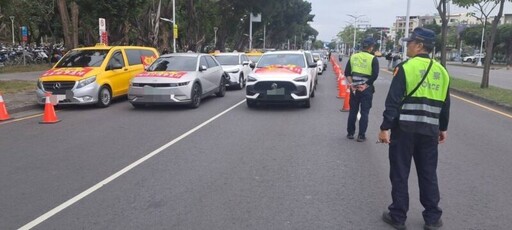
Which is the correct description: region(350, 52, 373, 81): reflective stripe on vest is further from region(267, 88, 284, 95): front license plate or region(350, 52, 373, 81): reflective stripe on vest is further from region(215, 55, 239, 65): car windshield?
region(215, 55, 239, 65): car windshield

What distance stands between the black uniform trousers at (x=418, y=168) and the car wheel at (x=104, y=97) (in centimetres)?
976

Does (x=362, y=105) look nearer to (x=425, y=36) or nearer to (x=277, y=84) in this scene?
(x=277, y=84)

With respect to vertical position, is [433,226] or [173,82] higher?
[173,82]

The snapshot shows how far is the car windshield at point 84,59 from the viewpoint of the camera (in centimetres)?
1300

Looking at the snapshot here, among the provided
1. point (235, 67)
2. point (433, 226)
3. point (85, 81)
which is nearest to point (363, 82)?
point (433, 226)

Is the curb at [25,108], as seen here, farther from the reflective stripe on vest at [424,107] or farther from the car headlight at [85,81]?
the reflective stripe on vest at [424,107]

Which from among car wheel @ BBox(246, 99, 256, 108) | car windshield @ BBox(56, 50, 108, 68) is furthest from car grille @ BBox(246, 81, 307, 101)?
car windshield @ BBox(56, 50, 108, 68)

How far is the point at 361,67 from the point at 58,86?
787cm

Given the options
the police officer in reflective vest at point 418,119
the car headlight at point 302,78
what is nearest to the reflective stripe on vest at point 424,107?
the police officer in reflective vest at point 418,119

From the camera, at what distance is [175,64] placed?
13141 mm

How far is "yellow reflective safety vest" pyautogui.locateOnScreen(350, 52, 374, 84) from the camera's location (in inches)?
327

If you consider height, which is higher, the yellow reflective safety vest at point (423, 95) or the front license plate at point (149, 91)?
the yellow reflective safety vest at point (423, 95)

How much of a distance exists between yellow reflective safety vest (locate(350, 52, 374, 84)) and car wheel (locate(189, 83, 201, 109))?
5.00 meters

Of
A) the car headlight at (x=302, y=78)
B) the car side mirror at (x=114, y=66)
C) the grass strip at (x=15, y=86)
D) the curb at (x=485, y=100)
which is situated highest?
the car side mirror at (x=114, y=66)
